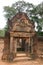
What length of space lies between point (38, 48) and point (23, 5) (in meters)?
8.97

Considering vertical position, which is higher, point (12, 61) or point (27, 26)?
point (27, 26)

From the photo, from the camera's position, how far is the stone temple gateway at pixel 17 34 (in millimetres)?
13500

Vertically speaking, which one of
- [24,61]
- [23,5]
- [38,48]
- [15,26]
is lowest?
[24,61]

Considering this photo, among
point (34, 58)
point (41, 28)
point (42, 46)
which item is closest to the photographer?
point (34, 58)

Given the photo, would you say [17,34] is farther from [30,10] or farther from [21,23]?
[30,10]

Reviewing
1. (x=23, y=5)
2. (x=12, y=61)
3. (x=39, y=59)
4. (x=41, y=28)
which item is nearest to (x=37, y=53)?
(x=39, y=59)

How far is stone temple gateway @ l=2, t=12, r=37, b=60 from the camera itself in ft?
44.3

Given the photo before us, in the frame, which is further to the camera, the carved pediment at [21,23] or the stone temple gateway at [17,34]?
the carved pediment at [21,23]

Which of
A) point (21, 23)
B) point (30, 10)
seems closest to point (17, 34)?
point (21, 23)

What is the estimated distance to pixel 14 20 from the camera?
13656 millimetres

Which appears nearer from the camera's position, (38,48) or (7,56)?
(7,56)

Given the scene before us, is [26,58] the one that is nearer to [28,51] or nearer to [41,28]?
[28,51]

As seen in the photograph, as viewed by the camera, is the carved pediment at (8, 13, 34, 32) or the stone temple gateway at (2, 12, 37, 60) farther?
the carved pediment at (8, 13, 34, 32)

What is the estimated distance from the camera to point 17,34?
45.0ft
